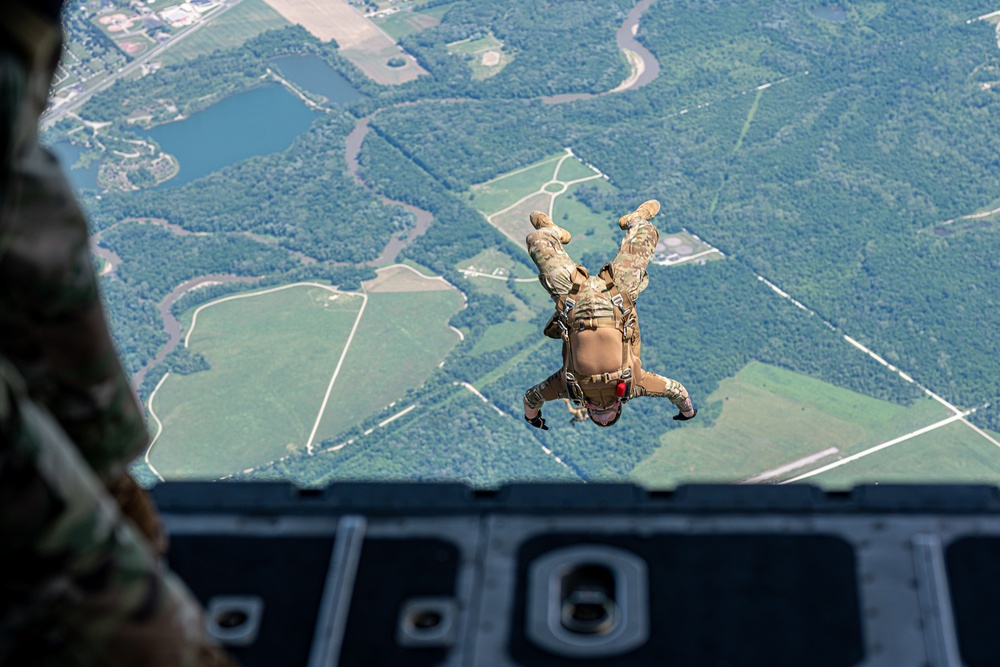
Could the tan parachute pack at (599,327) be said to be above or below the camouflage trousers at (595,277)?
below

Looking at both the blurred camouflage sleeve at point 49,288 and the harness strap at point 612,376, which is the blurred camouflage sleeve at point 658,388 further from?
the blurred camouflage sleeve at point 49,288

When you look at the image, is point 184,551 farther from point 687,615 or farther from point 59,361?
point 59,361

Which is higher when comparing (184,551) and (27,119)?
(27,119)

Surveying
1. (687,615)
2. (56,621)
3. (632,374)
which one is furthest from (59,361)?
(632,374)

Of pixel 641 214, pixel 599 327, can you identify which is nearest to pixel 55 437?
Answer: pixel 599 327

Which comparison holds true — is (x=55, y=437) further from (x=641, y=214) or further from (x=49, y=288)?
(x=641, y=214)

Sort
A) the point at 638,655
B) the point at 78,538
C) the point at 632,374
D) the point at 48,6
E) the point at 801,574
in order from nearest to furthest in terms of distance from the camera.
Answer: the point at 48,6 < the point at 78,538 < the point at 638,655 < the point at 801,574 < the point at 632,374

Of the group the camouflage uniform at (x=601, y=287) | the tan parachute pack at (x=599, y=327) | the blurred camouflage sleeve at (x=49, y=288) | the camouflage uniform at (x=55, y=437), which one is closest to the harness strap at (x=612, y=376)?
the tan parachute pack at (x=599, y=327)

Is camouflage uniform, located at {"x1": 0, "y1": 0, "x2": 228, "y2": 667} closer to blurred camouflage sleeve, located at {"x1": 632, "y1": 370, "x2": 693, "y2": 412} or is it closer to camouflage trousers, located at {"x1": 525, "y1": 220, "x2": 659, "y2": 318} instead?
camouflage trousers, located at {"x1": 525, "y1": 220, "x2": 659, "y2": 318}
